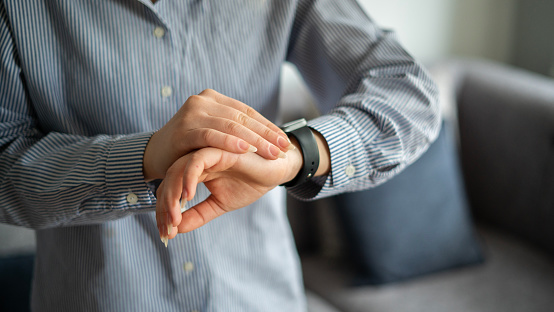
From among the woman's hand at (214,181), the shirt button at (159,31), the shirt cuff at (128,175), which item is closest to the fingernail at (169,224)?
the woman's hand at (214,181)

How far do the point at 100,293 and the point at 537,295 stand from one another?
1.23 metres

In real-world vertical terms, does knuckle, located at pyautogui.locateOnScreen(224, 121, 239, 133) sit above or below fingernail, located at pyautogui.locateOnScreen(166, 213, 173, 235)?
above

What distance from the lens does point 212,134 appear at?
0.59m

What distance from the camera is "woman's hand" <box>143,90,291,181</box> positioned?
0.59 m

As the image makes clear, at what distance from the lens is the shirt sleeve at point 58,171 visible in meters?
0.66

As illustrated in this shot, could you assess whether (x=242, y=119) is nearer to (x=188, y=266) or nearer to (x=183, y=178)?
(x=183, y=178)

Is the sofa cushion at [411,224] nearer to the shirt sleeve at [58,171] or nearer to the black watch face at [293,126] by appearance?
the black watch face at [293,126]

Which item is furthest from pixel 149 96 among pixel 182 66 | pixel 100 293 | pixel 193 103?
pixel 100 293

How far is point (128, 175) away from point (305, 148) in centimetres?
24

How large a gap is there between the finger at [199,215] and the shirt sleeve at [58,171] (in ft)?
0.25

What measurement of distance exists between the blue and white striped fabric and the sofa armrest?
99 centimetres

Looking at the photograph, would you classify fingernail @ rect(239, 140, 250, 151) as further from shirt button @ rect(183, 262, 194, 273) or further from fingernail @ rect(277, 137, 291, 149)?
shirt button @ rect(183, 262, 194, 273)

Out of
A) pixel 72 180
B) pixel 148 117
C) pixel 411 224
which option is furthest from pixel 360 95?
pixel 411 224

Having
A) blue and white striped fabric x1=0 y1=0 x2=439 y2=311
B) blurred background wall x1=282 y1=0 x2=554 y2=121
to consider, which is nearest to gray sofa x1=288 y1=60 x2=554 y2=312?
blurred background wall x1=282 y1=0 x2=554 y2=121
